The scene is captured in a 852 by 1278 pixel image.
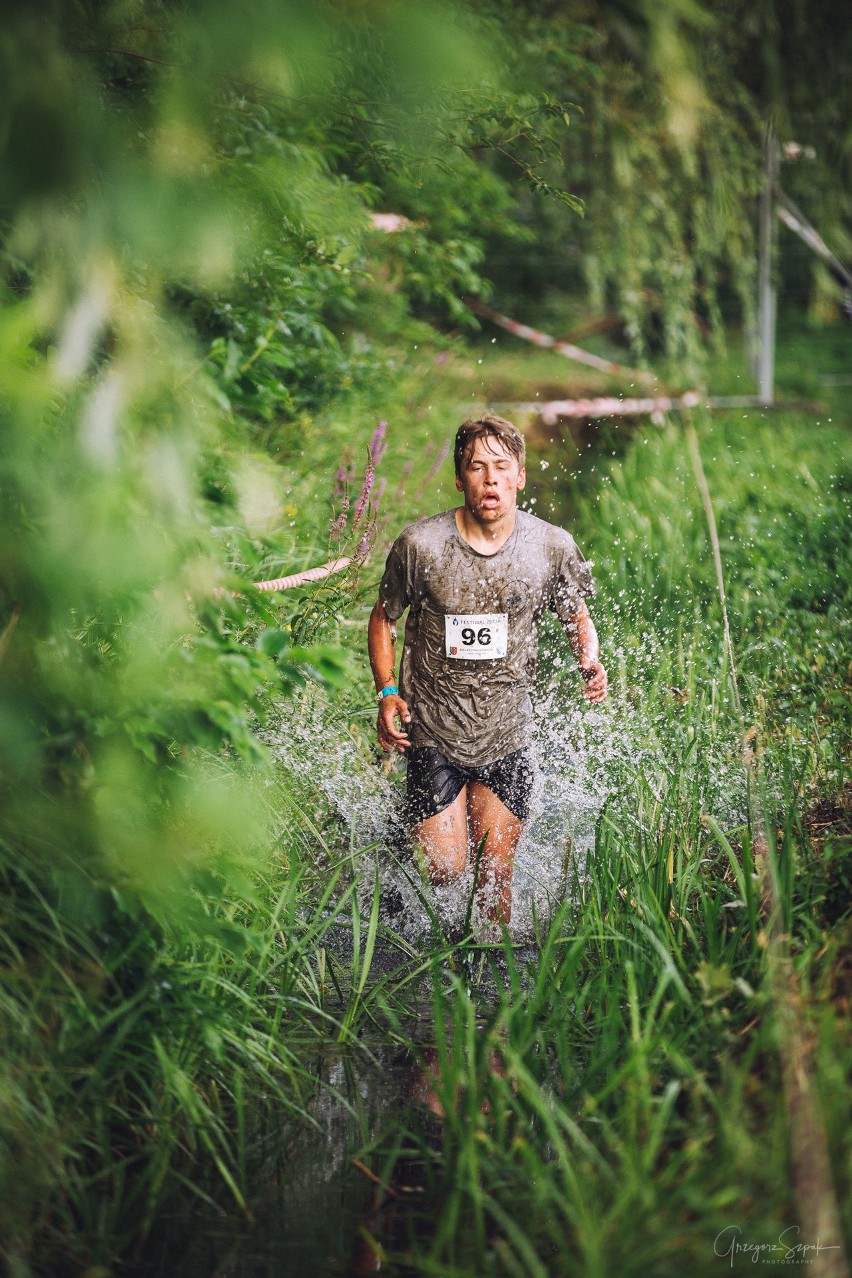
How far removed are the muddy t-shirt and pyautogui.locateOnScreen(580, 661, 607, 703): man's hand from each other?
0.53 feet

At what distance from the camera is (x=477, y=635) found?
3.39m

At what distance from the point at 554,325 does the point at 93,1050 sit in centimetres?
1302

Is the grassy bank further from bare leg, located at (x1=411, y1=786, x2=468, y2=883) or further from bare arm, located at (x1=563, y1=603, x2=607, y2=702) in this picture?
bare arm, located at (x1=563, y1=603, x2=607, y2=702)

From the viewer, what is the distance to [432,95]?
4.65 ft

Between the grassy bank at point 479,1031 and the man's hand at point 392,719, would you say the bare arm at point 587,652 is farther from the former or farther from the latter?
the man's hand at point 392,719

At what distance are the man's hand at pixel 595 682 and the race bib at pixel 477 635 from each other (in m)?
0.29

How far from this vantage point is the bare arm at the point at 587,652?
11.5 feet

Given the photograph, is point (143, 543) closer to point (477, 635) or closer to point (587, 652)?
point (477, 635)

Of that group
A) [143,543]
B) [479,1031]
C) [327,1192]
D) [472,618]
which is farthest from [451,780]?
[143,543]

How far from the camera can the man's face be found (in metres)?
3.26

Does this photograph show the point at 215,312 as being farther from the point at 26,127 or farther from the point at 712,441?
the point at 712,441

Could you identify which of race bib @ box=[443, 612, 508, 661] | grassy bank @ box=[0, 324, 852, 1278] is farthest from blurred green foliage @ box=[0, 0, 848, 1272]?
race bib @ box=[443, 612, 508, 661]

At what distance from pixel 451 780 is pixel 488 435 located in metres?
0.96

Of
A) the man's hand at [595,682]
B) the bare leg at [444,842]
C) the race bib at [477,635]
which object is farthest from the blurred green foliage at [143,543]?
the man's hand at [595,682]
